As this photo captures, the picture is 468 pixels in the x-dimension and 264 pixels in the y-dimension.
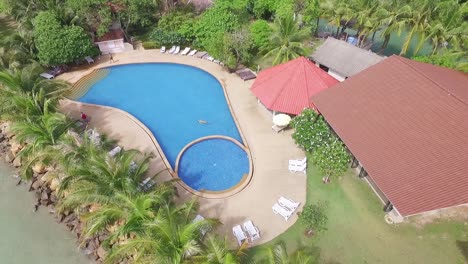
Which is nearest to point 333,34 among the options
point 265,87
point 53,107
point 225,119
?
point 265,87

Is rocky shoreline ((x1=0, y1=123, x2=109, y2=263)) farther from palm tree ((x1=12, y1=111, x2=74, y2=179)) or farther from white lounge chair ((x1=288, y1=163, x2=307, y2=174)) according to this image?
white lounge chair ((x1=288, y1=163, x2=307, y2=174))

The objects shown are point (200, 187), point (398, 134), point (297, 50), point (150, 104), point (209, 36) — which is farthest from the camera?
point (209, 36)

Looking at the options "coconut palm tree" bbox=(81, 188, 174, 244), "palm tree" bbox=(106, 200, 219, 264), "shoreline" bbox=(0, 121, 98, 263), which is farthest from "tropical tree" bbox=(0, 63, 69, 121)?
"palm tree" bbox=(106, 200, 219, 264)

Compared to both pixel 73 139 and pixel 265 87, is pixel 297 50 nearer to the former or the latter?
pixel 265 87

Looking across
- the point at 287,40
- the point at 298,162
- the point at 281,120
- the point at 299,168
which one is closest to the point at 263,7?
the point at 287,40

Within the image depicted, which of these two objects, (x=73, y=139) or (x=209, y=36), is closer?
(x=73, y=139)

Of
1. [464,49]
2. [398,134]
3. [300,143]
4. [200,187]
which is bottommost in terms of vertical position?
[200,187]
